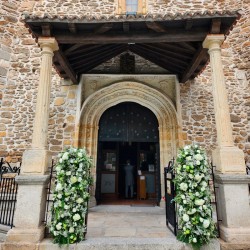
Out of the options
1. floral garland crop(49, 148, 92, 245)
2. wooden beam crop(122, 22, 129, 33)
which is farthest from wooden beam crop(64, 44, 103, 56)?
floral garland crop(49, 148, 92, 245)

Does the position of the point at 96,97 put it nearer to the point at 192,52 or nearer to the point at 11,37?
the point at 192,52

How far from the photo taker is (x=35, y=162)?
3.55m

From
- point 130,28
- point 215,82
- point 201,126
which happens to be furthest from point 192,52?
point 201,126

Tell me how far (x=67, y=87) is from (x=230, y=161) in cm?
521

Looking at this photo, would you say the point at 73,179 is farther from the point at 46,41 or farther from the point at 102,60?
the point at 102,60

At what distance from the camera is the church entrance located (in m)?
6.48

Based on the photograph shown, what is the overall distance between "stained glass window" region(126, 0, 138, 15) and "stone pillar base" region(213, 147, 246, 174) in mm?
6439

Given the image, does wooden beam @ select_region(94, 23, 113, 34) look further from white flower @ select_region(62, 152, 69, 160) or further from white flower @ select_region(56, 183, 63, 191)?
white flower @ select_region(56, 183, 63, 191)

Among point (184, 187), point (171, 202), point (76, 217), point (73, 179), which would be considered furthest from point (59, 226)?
point (184, 187)

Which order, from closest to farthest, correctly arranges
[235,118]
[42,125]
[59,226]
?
1. [59,226]
2. [42,125]
3. [235,118]

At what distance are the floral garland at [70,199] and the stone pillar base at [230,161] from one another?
2.42 meters

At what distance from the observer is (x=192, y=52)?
5016mm

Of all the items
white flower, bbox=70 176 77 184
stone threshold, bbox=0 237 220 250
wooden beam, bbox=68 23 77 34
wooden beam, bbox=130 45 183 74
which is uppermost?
wooden beam, bbox=130 45 183 74

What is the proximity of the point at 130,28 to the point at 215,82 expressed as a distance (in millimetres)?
2165
